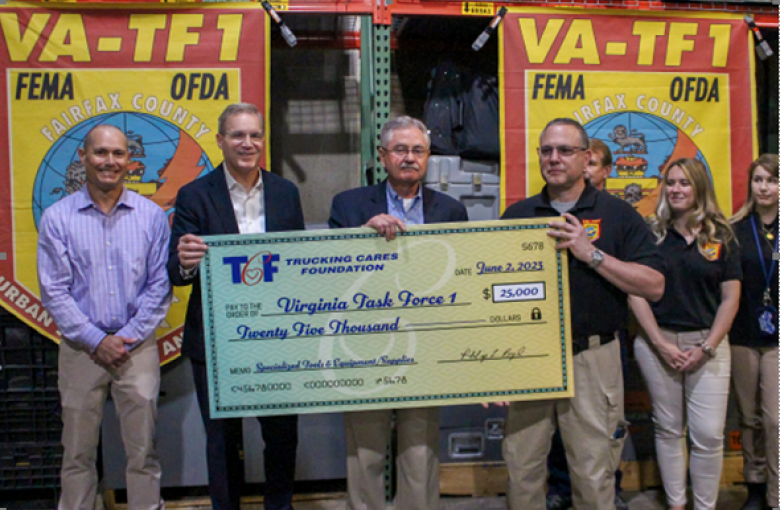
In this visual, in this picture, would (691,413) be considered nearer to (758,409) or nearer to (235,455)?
(758,409)

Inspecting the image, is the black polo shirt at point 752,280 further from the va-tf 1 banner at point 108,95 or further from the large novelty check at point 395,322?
the va-tf 1 banner at point 108,95

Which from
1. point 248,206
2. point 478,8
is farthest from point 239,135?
point 478,8

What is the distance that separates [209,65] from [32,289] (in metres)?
1.53

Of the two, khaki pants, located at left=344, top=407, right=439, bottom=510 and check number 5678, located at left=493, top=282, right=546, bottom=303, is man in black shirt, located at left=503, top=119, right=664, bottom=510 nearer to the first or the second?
check number 5678, located at left=493, top=282, right=546, bottom=303

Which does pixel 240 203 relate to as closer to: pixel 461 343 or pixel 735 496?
pixel 461 343

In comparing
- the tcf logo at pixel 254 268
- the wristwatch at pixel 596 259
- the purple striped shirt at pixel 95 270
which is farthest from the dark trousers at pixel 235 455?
the wristwatch at pixel 596 259

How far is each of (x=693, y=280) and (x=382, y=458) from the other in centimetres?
170

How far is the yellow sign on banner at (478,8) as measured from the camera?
3002 mm

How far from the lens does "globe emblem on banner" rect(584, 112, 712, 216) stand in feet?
10.5

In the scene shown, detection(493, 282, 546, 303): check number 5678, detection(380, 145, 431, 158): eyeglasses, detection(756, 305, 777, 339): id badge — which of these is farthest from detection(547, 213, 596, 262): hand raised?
detection(756, 305, 777, 339): id badge

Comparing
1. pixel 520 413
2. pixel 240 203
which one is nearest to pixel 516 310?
pixel 520 413

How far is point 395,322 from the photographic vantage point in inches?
82.0

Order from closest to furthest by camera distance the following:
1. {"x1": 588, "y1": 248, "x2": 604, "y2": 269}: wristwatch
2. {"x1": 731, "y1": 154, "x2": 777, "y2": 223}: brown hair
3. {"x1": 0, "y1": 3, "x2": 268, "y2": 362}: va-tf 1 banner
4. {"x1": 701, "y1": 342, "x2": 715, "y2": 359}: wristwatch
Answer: {"x1": 588, "y1": 248, "x2": 604, "y2": 269}: wristwatch, {"x1": 701, "y1": 342, "x2": 715, "y2": 359}: wristwatch, {"x1": 731, "y1": 154, "x2": 777, "y2": 223}: brown hair, {"x1": 0, "y1": 3, "x2": 268, "y2": 362}: va-tf 1 banner

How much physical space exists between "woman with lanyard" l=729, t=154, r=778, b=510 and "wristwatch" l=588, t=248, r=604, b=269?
1.32 meters
